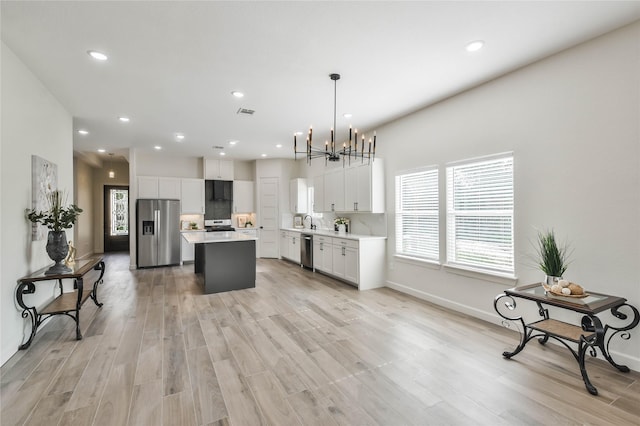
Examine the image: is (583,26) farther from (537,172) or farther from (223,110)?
(223,110)

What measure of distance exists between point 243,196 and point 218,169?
1.03m

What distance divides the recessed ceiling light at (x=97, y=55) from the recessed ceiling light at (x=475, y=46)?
356cm

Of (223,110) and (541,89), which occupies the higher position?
(223,110)

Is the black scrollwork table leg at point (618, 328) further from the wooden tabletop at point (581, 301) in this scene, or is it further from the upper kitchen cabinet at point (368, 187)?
the upper kitchen cabinet at point (368, 187)

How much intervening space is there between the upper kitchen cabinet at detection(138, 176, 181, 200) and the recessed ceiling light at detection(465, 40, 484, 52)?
23.8 feet

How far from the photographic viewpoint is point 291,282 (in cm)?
573

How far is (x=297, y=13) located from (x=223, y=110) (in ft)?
8.53

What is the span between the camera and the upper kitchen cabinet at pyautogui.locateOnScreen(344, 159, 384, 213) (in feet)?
17.2

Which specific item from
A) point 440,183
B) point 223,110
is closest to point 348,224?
point 440,183

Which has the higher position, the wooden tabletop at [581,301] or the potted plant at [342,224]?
the potted plant at [342,224]

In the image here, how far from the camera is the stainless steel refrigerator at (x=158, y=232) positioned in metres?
7.19

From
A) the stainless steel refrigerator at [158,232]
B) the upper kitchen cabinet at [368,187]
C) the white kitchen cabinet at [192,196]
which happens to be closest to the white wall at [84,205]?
the stainless steel refrigerator at [158,232]

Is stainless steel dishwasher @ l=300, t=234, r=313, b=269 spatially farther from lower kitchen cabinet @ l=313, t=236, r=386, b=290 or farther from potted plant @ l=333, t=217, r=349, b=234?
lower kitchen cabinet @ l=313, t=236, r=386, b=290

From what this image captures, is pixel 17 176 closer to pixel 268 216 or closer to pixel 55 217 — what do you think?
pixel 55 217
